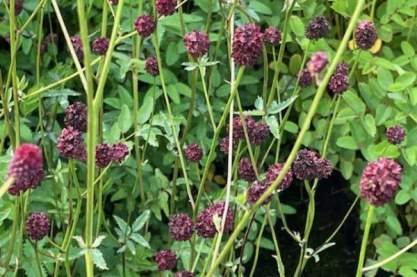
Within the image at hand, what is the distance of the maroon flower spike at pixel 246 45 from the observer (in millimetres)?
1094

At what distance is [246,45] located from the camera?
1.09 m

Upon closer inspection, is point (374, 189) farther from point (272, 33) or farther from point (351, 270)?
point (351, 270)

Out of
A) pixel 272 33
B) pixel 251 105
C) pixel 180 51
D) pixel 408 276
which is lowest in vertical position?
pixel 408 276

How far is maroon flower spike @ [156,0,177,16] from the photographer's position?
4.15 ft

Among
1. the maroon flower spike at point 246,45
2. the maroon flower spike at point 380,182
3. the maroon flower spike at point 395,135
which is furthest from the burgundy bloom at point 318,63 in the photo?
the maroon flower spike at point 395,135

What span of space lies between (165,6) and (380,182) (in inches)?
19.6

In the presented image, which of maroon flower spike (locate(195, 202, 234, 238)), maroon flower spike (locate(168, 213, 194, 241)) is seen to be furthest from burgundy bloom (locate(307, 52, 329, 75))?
maroon flower spike (locate(168, 213, 194, 241))

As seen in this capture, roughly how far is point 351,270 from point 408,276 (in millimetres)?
422

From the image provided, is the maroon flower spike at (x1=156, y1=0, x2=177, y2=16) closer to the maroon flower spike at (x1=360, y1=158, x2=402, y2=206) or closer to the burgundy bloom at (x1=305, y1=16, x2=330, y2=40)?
the burgundy bloom at (x1=305, y1=16, x2=330, y2=40)

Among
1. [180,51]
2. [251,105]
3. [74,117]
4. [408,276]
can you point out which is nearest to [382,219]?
[408,276]

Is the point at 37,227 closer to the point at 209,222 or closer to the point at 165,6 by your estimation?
the point at 209,222

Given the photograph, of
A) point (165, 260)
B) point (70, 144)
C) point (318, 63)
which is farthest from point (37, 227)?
point (318, 63)

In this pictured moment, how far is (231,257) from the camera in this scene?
4.83 ft

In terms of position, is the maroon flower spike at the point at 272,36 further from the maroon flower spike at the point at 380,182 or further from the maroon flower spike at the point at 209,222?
the maroon flower spike at the point at 380,182
